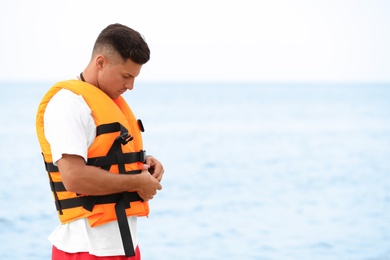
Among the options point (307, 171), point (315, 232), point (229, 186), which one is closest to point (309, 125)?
point (307, 171)

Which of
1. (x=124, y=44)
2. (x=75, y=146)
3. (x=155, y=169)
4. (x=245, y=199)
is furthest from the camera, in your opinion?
(x=245, y=199)

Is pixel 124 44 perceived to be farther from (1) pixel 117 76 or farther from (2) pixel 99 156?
(2) pixel 99 156

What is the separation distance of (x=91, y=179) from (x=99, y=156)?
0.14 m

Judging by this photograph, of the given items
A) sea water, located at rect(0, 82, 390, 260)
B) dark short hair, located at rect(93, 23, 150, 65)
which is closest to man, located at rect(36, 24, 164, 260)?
dark short hair, located at rect(93, 23, 150, 65)

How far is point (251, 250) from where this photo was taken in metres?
11.8

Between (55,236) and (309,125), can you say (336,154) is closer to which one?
(309,125)

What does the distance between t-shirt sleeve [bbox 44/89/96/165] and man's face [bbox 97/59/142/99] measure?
149mm

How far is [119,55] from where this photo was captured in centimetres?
278

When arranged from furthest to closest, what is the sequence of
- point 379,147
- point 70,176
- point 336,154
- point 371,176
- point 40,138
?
1. point 379,147
2. point 336,154
3. point 371,176
4. point 40,138
5. point 70,176

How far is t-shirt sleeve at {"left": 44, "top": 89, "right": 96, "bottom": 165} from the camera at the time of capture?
104 inches

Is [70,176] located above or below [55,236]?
above


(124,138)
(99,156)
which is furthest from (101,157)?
(124,138)

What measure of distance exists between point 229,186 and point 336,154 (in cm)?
926

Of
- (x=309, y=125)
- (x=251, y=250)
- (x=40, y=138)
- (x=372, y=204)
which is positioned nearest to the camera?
(x=40, y=138)
